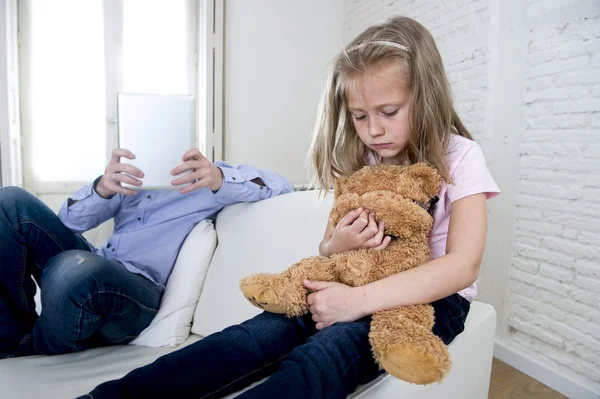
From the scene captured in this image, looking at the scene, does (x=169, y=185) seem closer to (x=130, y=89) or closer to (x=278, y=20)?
(x=130, y=89)

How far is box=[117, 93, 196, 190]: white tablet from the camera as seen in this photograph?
43.4 inches

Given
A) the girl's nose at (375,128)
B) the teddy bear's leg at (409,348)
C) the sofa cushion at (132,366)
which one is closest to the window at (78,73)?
the sofa cushion at (132,366)

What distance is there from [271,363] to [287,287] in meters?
0.14

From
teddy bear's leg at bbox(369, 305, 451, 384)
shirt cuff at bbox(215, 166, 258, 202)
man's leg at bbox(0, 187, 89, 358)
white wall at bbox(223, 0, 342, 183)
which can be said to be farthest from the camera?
white wall at bbox(223, 0, 342, 183)

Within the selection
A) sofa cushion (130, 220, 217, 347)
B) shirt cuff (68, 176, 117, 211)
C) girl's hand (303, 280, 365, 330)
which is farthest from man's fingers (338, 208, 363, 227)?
shirt cuff (68, 176, 117, 211)

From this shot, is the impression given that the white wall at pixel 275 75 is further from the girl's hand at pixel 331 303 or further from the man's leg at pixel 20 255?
the girl's hand at pixel 331 303

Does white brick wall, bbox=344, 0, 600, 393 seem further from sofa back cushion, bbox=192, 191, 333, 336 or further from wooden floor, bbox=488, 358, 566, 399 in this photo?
sofa back cushion, bbox=192, 191, 333, 336

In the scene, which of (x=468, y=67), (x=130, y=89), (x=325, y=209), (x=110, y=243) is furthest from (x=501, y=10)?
(x=130, y=89)

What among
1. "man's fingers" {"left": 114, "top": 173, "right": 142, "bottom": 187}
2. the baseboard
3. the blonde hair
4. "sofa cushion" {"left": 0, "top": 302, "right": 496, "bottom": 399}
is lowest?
the baseboard

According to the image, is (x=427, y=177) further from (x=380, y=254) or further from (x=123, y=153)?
(x=123, y=153)

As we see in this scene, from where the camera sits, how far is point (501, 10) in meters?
1.84

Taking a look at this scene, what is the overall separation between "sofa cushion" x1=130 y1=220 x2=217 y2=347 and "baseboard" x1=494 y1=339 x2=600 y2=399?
1352mm

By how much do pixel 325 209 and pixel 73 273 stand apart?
65 cm

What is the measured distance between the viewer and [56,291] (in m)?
1.06
